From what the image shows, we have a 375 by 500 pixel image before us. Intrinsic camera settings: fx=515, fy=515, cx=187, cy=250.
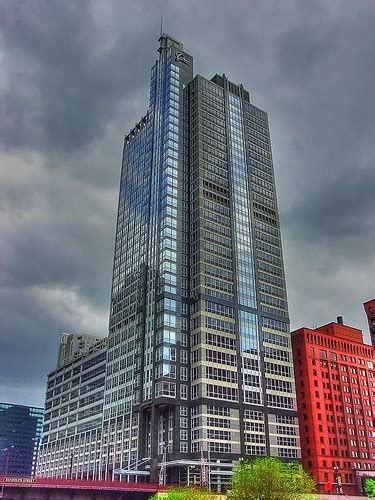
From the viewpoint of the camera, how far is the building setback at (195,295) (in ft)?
451

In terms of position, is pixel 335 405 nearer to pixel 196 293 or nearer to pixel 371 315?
pixel 371 315

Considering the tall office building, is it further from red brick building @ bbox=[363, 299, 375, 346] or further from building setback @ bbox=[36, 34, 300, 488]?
red brick building @ bbox=[363, 299, 375, 346]

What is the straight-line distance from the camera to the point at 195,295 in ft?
493

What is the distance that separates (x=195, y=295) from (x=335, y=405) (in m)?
63.2

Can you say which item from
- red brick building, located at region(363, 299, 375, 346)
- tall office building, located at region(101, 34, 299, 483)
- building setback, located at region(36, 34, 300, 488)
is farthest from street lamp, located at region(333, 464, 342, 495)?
red brick building, located at region(363, 299, 375, 346)

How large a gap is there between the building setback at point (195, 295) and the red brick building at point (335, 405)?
12.9m

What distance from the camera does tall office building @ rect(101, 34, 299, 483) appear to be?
13762 centimetres

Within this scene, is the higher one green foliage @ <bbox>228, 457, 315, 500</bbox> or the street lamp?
the street lamp

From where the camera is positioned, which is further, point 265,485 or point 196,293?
point 196,293

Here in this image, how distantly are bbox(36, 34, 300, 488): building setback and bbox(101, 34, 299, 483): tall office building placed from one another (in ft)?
1.34

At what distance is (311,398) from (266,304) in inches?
1310

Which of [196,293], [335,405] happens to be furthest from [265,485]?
[335,405]

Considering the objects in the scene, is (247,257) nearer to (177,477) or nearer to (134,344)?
(134,344)

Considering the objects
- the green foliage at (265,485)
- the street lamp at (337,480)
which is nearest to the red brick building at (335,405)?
the street lamp at (337,480)
